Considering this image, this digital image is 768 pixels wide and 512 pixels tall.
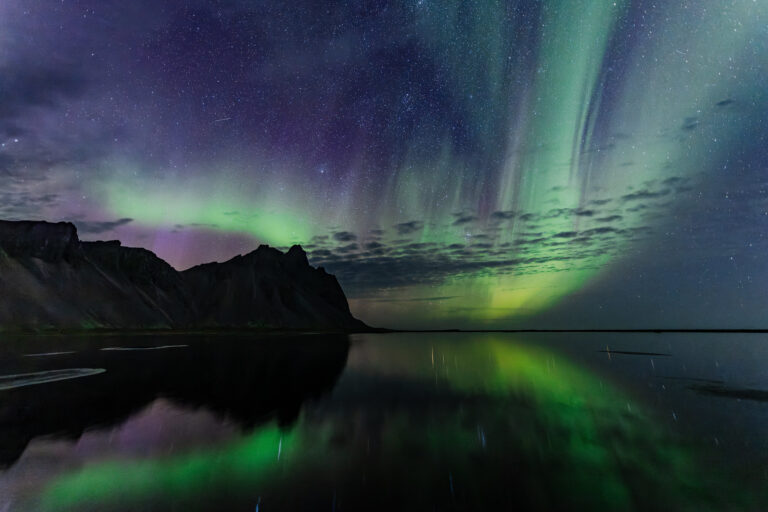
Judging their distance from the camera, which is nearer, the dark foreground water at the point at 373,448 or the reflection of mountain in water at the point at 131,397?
the dark foreground water at the point at 373,448

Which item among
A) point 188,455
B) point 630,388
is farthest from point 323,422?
point 630,388

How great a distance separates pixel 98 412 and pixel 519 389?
29.2 meters

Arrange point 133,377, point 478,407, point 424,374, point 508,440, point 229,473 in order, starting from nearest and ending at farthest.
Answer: point 229,473
point 508,440
point 478,407
point 133,377
point 424,374

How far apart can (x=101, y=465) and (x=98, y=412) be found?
375 inches

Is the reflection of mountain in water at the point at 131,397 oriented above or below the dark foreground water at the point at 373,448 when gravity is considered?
above

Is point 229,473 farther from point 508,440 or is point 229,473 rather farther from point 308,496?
point 508,440

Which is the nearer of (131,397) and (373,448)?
(373,448)

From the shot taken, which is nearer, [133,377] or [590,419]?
[590,419]

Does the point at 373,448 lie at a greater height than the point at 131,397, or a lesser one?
lesser

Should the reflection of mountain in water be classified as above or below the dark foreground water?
above

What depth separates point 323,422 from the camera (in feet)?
68.3

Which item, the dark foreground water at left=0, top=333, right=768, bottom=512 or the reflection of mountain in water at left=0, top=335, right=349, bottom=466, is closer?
the dark foreground water at left=0, top=333, right=768, bottom=512

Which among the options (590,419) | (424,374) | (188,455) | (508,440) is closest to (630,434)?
(590,419)

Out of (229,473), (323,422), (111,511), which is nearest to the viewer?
(111,511)
